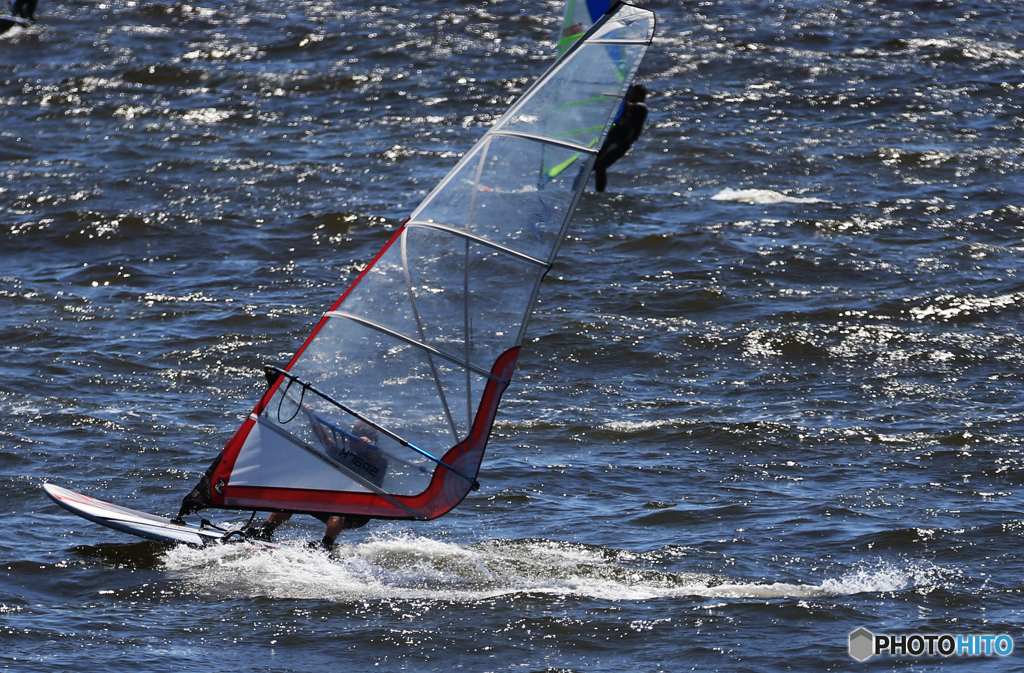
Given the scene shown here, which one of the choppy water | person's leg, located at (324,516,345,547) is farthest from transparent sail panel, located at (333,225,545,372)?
the choppy water

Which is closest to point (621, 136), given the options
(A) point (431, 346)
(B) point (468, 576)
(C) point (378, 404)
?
(A) point (431, 346)

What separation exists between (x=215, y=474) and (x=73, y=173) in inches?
542

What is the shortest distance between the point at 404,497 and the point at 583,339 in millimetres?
5928

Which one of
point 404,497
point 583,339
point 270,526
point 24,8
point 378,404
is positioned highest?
point 24,8

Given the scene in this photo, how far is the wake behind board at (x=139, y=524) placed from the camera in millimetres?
9578

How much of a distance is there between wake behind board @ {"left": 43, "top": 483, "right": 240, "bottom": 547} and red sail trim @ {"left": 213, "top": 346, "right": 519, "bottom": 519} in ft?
1.23

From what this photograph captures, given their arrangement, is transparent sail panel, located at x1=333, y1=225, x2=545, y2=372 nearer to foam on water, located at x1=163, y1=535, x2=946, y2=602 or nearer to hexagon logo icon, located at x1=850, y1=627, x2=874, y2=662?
foam on water, located at x1=163, y1=535, x2=946, y2=602

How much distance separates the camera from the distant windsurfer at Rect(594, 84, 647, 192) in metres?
20.4

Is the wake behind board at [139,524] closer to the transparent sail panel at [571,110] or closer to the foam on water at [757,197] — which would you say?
the transparent sail panel at [571,110]

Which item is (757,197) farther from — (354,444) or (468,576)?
(354,444)

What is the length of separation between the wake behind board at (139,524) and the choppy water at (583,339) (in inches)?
7.5

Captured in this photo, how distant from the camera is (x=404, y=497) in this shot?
948 cm

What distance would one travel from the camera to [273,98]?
86.2ft

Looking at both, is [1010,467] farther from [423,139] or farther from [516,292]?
[423,139]
